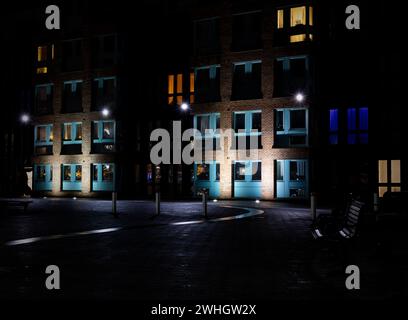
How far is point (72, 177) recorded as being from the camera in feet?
143

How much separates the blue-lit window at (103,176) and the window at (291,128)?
1392 centimetres

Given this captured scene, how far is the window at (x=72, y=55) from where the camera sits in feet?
145

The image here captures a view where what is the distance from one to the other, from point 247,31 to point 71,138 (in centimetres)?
1727

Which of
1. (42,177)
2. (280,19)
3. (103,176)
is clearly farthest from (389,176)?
(42,177)

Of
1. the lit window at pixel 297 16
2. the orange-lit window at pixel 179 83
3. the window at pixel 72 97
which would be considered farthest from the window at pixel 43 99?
the lit window at pixel 297 16

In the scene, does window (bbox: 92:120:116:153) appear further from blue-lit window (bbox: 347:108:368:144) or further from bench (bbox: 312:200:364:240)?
bench (bbox: 312:200:364:240)

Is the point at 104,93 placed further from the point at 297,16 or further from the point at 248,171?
the point at 297,16

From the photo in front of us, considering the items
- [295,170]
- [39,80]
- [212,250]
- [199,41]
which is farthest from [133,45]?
[212,250]

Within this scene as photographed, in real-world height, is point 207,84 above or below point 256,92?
above

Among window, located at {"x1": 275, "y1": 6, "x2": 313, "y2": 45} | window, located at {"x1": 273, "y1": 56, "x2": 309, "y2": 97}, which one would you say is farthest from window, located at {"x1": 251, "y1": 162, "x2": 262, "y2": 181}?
window, located at {"x1": 275, "y1": 6, "x2": 313, "y2": 45}

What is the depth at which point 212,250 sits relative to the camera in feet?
35.7

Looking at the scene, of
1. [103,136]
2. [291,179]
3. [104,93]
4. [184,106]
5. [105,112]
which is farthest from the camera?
[104,93]

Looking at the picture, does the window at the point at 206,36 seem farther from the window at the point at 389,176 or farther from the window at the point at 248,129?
the window at the point at 389,176

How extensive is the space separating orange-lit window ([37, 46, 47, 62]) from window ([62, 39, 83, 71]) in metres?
2.07
